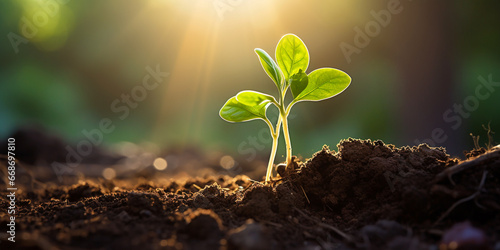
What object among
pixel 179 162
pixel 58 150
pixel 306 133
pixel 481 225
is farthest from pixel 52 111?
pixel 481 225

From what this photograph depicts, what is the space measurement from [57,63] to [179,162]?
7.66 ft

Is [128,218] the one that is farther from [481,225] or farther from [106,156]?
[106,156]

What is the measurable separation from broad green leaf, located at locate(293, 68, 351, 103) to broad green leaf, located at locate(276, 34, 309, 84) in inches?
2.7

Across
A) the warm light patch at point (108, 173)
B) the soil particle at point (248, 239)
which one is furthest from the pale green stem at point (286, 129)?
the warm light patch at point (108, 173)

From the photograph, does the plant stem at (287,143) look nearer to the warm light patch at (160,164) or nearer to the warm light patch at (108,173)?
the warm light patch at (108,173)


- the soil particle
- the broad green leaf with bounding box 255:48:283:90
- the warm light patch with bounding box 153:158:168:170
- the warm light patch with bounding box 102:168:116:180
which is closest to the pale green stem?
the broad green leaf with bounding box 255:48:283:90

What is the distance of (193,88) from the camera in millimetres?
5309

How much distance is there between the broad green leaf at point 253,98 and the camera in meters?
1.39

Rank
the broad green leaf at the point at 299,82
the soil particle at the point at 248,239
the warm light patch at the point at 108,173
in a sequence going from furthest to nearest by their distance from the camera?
the warm light patch at the point at 108,173 < the broad green leaf at the point at 299,82 < the soil particle at the point at 248,239

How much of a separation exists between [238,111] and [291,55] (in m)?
0.34

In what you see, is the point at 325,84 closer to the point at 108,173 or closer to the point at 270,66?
the point at 270,66

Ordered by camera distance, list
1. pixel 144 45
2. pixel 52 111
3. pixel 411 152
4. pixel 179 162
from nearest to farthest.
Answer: pixel 411 152, pixel 179 162, pixel 52 111, pixel 144 45

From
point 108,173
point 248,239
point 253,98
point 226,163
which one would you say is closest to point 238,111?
point 253,98

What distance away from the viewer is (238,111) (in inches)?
56.8
